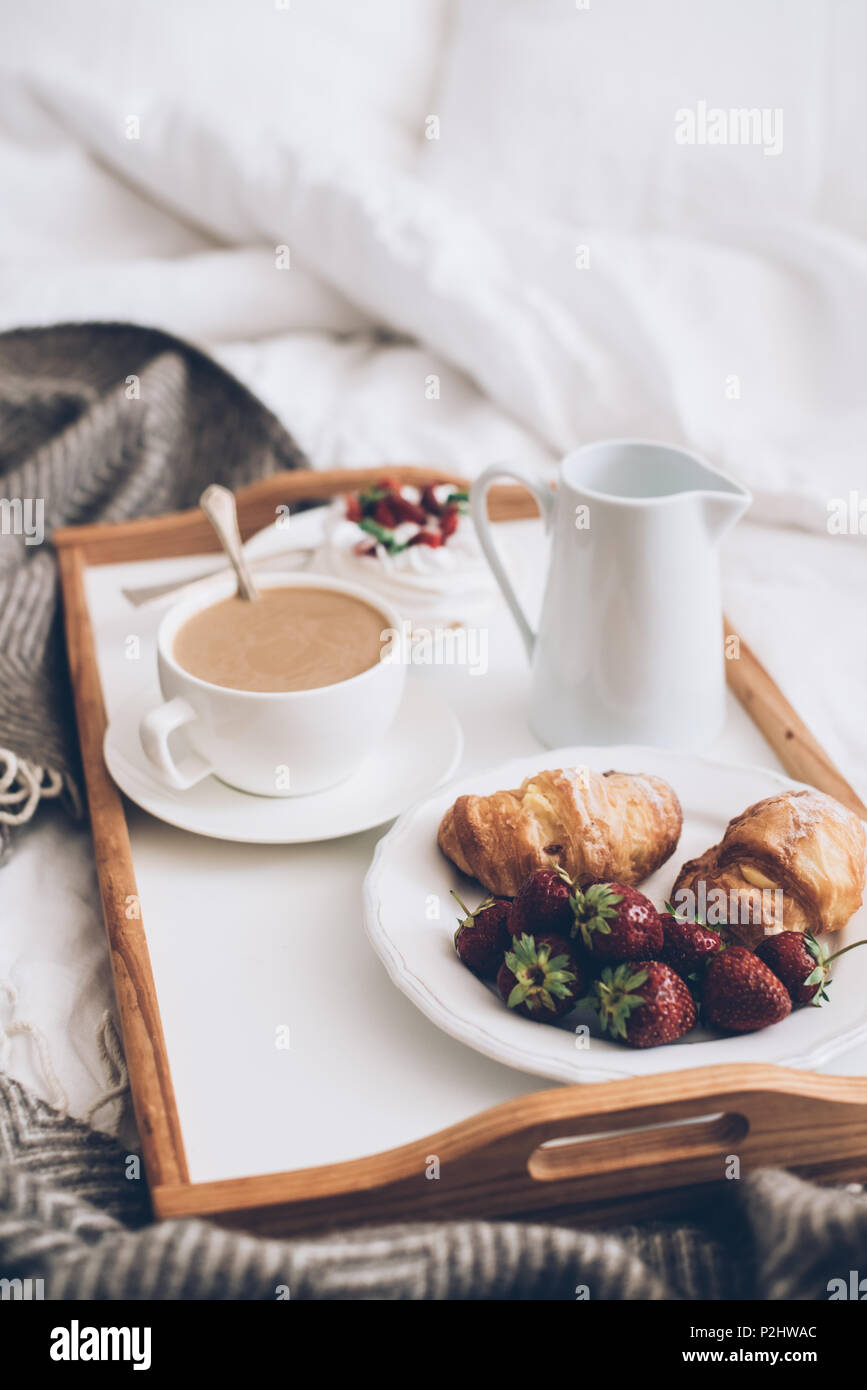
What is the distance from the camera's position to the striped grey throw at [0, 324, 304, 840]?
127 cm

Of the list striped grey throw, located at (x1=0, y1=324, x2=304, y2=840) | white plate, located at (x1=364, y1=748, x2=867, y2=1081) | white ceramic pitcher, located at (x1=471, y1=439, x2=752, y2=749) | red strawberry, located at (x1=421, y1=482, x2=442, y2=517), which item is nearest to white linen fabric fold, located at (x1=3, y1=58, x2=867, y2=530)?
striped grey throw, located at (x1=0, y1=324, x2=304, y2=840)

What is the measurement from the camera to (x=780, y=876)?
0.76 metres

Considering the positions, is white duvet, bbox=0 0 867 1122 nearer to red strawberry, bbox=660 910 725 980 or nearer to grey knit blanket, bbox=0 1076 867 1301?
red strawberry, bbox=660 910 725 980

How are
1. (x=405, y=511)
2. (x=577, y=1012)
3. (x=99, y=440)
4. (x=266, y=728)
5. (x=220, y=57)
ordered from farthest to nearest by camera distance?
(x=220, y=57), (x=99, y=440), (x=405, y=511), (x=266, y=728), (x=577, y=1012)

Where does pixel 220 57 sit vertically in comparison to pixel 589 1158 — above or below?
above

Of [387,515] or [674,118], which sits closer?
[387,515]

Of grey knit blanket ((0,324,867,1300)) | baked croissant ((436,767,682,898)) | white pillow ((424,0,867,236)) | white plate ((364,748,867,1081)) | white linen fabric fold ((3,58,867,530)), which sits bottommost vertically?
grey knit blanket ((0,324,867,1300))

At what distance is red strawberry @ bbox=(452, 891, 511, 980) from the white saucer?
6.4 inches

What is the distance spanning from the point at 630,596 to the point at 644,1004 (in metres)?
0.33

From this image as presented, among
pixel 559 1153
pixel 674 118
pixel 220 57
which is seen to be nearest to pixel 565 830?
pixel 559 1153

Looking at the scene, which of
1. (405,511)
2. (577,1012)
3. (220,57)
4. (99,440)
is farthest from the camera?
(220,57)

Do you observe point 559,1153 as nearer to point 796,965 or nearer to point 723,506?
point 796,965

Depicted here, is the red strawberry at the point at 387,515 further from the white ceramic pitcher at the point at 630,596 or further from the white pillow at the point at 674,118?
the white pillow at the point at 674,118
